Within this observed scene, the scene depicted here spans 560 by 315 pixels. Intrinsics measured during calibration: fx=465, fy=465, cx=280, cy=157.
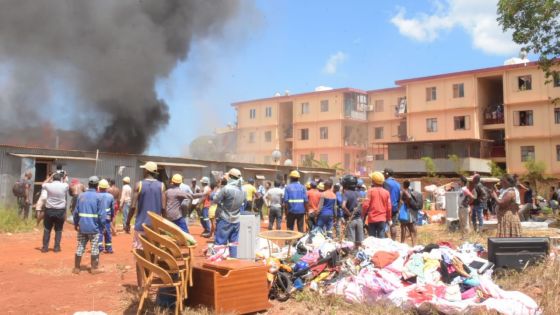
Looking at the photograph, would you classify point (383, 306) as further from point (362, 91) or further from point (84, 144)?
point (362, 91)

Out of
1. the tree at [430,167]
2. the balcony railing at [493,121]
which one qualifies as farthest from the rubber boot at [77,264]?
the balcony railing at [493,121]

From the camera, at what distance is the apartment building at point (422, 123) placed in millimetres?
33594

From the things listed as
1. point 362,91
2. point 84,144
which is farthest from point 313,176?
point 362,91

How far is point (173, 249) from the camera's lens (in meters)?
4.43

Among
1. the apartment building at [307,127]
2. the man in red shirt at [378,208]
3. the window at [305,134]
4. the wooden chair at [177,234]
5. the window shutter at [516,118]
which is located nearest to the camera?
the wooden chair at [177,234]

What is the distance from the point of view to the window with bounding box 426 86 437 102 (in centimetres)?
3794

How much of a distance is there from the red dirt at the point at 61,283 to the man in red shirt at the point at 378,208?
3.43 meters

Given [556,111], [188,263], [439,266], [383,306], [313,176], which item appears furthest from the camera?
[556,111]

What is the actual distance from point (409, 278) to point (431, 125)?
34.8 meters

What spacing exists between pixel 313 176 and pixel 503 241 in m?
21.3

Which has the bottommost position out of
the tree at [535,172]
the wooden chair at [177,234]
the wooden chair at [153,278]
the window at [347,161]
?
the wooden chair at [153,278]

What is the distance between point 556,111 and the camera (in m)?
32.8

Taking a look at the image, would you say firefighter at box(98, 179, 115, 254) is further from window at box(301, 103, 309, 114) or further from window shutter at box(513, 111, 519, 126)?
window at box(301, 103, 309, 114)

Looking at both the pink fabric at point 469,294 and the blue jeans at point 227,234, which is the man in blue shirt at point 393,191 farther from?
the pink fabric at point 469,294
